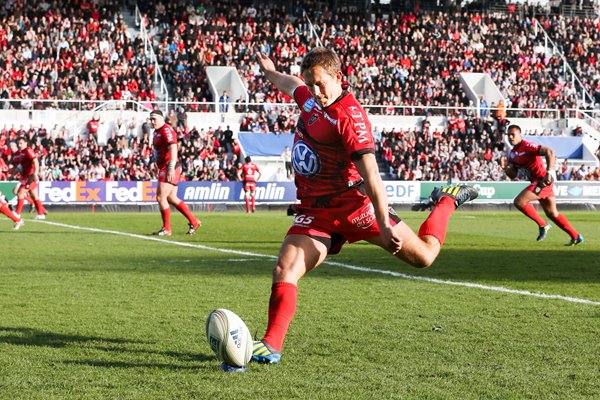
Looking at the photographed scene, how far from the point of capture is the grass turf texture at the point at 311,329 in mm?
5410

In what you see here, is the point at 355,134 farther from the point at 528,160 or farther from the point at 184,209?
the point at 184,209

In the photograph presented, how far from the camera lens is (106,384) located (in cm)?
541

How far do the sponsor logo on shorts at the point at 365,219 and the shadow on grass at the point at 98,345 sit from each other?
134 cm

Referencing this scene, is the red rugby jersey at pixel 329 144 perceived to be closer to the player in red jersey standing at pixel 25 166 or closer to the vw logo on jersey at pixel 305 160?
the vw logo on jersey at pixel 305 160

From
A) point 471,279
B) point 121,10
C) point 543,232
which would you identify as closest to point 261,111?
point 121,10

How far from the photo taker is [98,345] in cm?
669

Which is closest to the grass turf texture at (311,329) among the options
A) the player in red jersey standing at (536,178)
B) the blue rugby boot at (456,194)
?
the blue rugby boot at (456,194)

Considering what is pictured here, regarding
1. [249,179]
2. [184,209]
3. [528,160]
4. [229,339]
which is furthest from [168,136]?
[249,179]

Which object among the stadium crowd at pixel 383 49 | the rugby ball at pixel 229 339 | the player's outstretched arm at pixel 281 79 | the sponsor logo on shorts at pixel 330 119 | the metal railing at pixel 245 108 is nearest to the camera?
the rugby ball at pixel 229 339

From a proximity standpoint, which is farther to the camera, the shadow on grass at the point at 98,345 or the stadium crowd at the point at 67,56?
the stadium crowd at the point at 67,56

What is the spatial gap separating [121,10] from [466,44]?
1879 cm

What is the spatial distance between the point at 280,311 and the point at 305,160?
1051 millimetres

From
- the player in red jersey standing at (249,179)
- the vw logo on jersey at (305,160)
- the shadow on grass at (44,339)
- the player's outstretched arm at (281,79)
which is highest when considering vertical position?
the player's outstretched arm at (281,79)

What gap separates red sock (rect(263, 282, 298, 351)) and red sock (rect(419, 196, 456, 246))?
1515 mm
